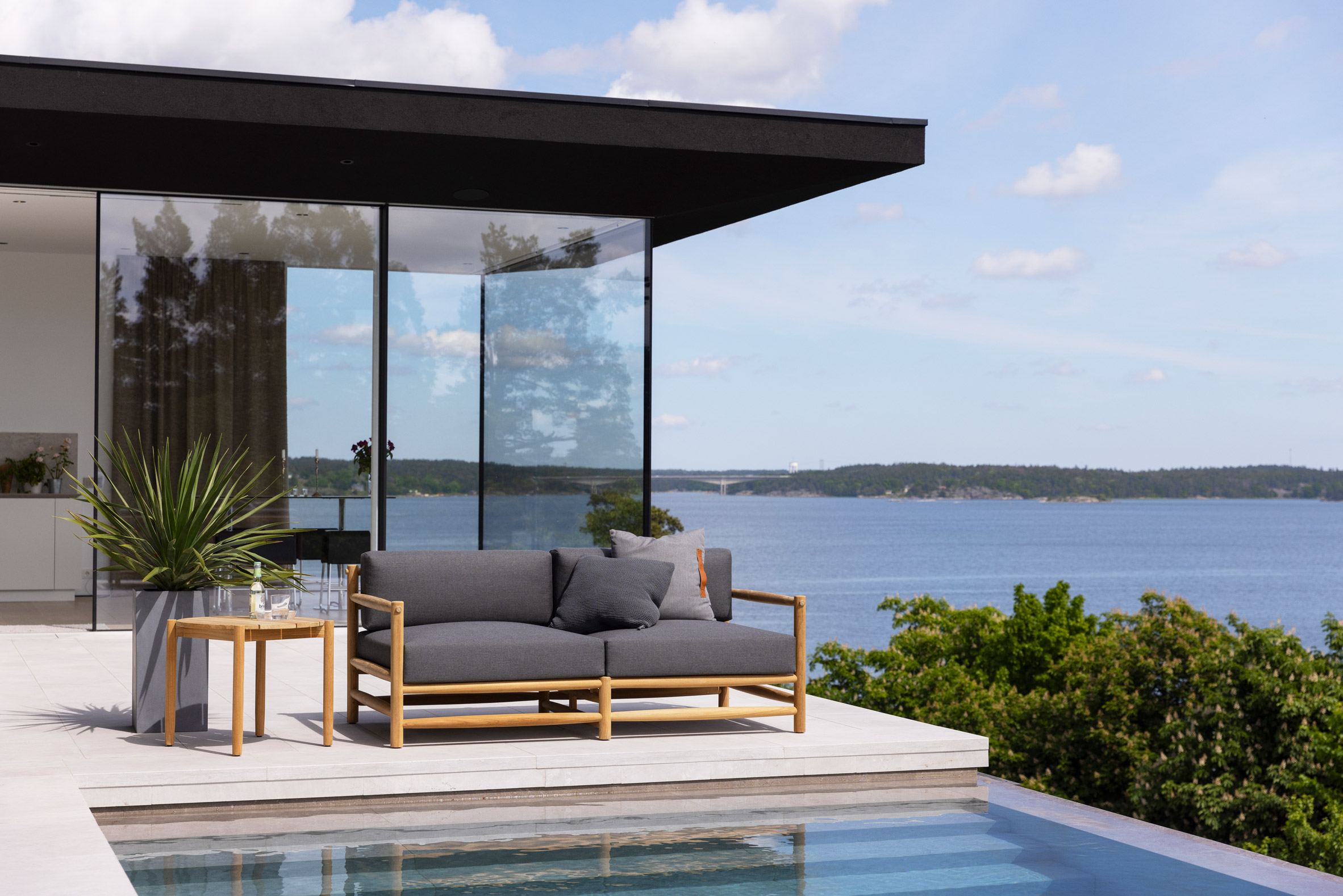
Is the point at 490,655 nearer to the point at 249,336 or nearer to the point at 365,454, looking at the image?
the point at 365,454

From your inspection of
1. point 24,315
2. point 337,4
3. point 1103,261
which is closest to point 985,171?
point 1103,261

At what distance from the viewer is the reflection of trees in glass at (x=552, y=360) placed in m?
9.83

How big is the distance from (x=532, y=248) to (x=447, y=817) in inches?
232

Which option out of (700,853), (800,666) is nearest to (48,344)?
(800,666)

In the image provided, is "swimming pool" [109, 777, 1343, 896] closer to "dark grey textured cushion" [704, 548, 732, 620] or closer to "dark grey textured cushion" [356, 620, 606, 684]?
"dark grey textured cushion" [356, 620, 606, 684]

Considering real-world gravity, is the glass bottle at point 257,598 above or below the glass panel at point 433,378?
below

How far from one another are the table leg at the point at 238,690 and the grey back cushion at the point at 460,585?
0.79 meters

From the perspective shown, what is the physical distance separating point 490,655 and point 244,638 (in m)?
0.89

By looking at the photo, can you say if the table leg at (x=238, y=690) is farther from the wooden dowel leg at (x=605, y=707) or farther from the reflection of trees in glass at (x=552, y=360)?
the reflection of trees in glass at (x=552, y=360)

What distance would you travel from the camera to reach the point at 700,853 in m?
4.23

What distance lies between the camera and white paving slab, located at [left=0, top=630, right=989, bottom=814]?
4.61 m

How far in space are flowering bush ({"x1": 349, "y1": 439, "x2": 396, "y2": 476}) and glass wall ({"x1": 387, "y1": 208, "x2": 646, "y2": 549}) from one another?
0.09 m

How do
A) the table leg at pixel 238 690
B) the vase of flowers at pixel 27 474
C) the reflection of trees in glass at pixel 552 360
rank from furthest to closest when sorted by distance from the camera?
the vase of flowers at pixel 27 474, the reflection of trees in glass at pixel 552 360, the table leg at pixel 238 690

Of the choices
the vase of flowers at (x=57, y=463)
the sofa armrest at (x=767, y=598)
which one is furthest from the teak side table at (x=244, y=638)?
the vase of flowers at (x=57, y=463)
